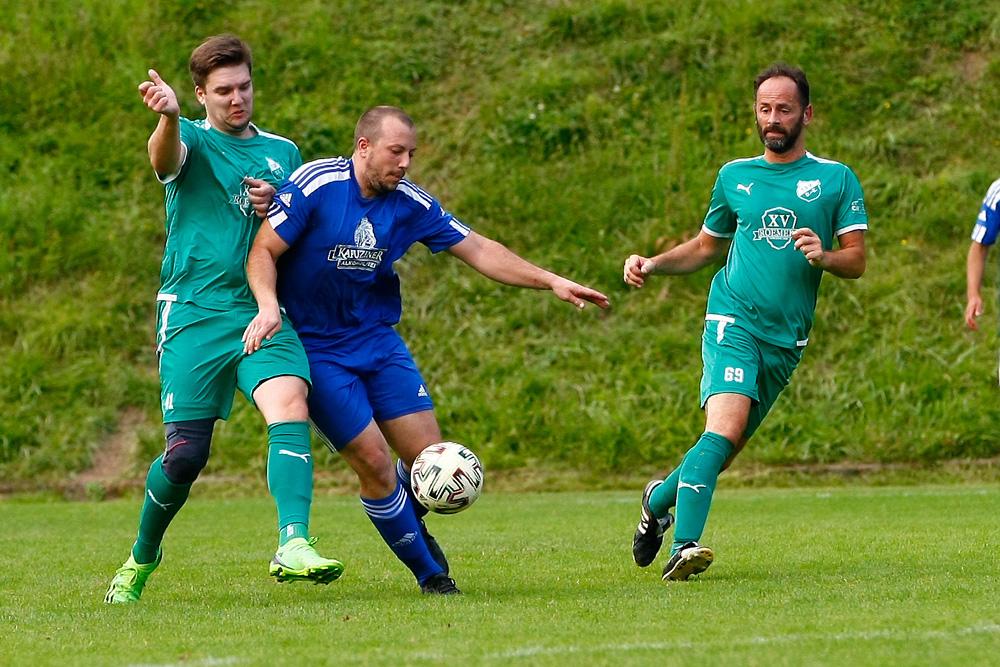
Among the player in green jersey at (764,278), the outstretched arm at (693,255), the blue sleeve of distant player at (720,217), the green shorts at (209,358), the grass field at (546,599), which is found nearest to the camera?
the grass field at (546,599)

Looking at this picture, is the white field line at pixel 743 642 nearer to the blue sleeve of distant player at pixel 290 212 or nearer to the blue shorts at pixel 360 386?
the blue shorts at pixel 360 386

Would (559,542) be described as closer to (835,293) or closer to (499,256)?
(499,256)


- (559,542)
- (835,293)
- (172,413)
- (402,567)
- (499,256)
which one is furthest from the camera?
(835,293)

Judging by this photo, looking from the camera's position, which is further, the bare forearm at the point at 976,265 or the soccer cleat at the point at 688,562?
the bare forearm at the point at 976,265

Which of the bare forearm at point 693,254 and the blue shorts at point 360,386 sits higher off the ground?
the bare forearm at point 693,254

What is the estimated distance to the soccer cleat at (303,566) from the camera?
5.13m

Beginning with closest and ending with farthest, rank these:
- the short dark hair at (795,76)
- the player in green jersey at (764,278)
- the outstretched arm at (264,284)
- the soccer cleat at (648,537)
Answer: the outstretched arm at (264,284)
the player in green jersey at (764,278)
the short dark hair at (795,76)
the soccer cleat at (648,537)

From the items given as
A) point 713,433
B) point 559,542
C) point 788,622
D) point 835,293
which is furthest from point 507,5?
point 788,622

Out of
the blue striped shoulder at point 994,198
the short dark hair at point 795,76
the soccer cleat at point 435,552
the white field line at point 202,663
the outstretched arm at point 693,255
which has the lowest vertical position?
the soccer cleat at point 435,552

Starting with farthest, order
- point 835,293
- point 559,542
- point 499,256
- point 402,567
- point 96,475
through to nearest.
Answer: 1. point 835,293
2. point 96,475
3. point 559,542
4. point 402,567
5. point 499,256

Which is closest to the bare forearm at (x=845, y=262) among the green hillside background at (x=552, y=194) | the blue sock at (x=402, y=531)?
the blue sock at (x=402, y=531)

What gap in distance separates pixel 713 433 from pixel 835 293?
942 cm

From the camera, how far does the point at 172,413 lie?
5.84 metres

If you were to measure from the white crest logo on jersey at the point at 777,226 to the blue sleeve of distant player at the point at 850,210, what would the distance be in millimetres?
230
